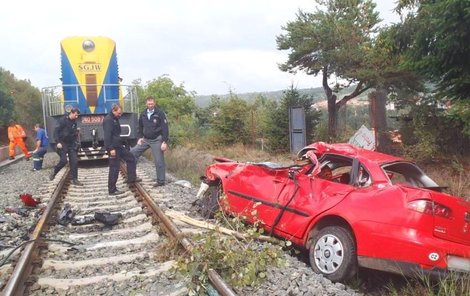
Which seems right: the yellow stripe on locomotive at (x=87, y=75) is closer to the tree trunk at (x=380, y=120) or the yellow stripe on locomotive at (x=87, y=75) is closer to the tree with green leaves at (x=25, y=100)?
the tree trunk at (x=380, y=120)

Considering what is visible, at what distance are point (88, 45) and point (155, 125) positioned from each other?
6357 mm

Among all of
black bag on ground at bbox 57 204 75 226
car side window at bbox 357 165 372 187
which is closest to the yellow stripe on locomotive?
black bag on ground at bbox 57 204 75 226

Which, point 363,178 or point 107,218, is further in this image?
point 107,218

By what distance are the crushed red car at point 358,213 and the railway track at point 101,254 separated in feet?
3.99

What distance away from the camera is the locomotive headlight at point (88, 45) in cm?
1445

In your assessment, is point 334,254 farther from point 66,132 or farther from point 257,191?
point 66,132

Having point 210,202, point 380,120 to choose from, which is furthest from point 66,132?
point 380,120

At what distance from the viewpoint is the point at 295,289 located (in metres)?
3.90

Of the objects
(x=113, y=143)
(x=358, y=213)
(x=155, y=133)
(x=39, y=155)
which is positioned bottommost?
(x=39, y=155)

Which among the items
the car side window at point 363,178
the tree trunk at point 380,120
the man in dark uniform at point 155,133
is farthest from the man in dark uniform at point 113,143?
the tree trunk at point 380,120

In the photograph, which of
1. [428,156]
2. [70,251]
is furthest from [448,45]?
[70,251]

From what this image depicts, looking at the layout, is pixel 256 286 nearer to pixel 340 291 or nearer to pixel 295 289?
pixel 295 289

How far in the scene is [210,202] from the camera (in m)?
6.83

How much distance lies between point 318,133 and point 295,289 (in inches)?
501
